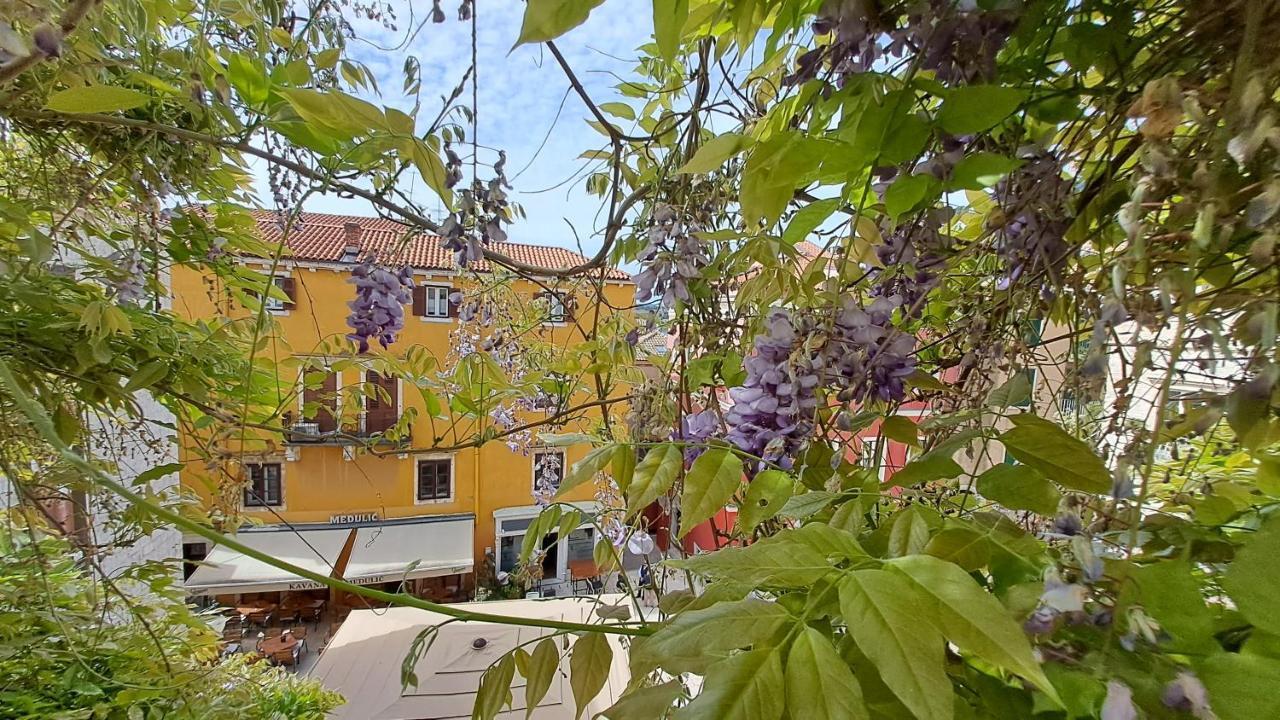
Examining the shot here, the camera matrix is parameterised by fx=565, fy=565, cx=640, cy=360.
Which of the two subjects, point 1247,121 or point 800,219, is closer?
point 1247,121

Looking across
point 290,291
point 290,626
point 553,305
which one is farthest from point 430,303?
point 553,305

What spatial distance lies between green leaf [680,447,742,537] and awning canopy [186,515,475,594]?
456 centimetres

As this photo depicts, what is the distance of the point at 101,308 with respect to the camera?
633 millimetres

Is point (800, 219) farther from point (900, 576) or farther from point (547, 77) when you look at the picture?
point (547, 77)

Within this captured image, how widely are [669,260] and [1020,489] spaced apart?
30 cm

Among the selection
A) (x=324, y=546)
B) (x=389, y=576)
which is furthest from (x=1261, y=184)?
(x=324, y=546)

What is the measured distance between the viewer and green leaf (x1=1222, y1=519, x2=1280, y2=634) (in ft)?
0.63

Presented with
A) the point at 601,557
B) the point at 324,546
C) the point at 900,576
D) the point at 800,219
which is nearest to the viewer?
the point at 900,576

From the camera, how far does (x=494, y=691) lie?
333 mm

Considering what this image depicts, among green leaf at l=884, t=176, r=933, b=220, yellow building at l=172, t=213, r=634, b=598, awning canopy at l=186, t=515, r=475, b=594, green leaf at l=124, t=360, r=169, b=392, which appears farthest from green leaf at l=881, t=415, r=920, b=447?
awning canopy at l=186, t=515, r=475, b=594

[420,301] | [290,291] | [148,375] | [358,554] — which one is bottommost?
[358,554]

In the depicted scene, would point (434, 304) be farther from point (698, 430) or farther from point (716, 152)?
point (716, 152)

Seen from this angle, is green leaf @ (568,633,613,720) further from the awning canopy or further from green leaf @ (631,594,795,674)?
the awning canopy

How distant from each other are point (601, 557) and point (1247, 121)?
1.67ft
